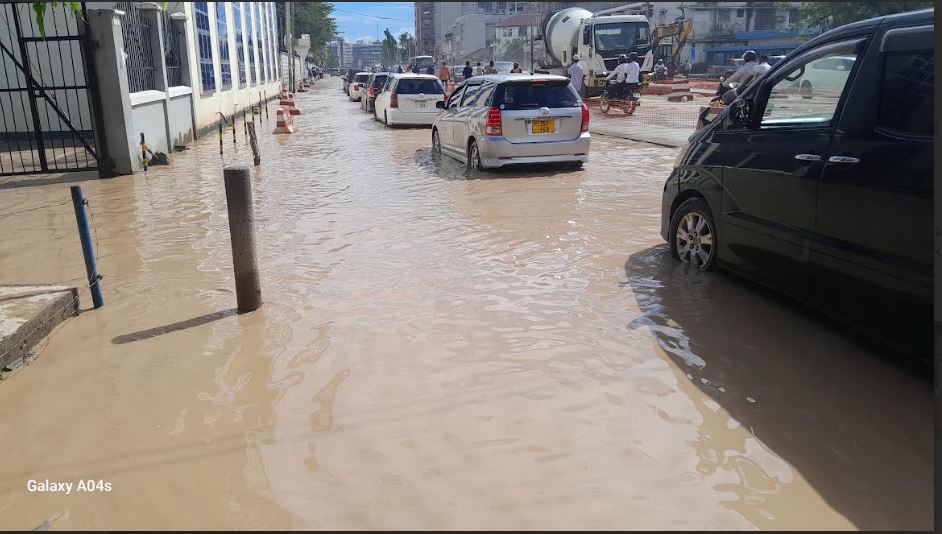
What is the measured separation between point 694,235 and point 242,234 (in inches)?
149

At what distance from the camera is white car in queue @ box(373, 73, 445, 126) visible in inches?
794

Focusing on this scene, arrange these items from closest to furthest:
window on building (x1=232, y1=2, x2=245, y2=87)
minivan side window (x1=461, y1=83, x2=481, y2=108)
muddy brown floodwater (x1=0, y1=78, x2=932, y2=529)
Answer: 1. muddy brown floodwater (x1=0, y1=78, x2=932, y2=529)
2. minivan side window (x1=461, y1=83, x2=481, y2=108)
3. window on building (x1=232, y1=2, x2=245, y2=87)

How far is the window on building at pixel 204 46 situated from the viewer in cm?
1888

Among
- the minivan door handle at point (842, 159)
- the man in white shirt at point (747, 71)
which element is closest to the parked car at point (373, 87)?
the man in white shirt at point (747, 71)

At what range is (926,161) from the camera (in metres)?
3.55

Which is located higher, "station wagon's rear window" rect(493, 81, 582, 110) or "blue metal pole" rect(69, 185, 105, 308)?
"station wagon's rear window" rect(493, 81, 582, 110)

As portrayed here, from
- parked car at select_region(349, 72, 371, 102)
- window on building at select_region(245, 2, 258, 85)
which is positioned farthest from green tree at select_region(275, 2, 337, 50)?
window on building at select_region(245, 2, 258, 85)

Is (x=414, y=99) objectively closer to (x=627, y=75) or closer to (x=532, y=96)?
(x=627, y=75)

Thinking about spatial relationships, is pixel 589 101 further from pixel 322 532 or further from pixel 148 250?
pixel 322 532

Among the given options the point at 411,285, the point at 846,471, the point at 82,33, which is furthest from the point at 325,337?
the point at 82,33

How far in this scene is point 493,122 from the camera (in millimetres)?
10797

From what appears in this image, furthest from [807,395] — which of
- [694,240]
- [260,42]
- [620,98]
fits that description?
[260,42]

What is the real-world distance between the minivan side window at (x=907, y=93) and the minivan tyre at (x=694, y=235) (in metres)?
1.79

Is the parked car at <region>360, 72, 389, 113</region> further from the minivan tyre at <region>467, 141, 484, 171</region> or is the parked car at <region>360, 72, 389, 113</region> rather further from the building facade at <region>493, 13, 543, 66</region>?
the building facade at <region>493, 13, 543, 66</region>
